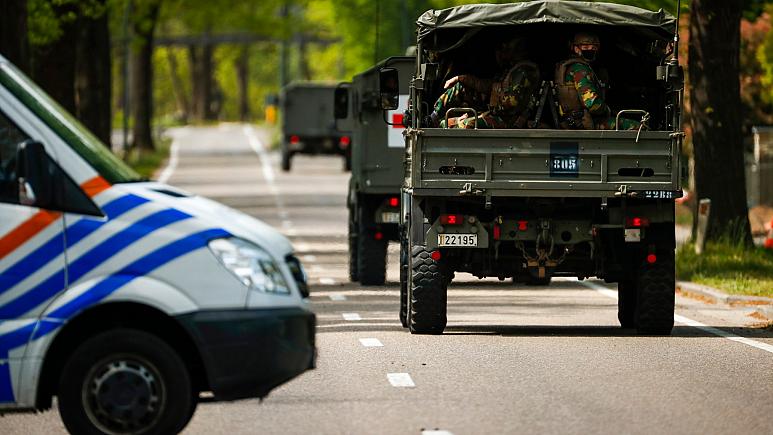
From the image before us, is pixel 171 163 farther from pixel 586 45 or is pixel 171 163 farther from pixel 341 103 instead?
pixel 586 45

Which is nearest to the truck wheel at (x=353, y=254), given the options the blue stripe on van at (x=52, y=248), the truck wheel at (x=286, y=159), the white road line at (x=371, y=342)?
the white road line at (x=371, y=342)

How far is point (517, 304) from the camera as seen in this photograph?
57.3 ft

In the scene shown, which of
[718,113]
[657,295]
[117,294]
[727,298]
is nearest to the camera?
[117,294]

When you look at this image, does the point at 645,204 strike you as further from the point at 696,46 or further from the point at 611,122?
the point at 696,46

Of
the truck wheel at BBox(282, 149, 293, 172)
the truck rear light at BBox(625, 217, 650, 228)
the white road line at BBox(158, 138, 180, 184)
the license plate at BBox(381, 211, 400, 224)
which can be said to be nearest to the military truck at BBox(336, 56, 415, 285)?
the license plate at BBox(381, 211, 400, 224)

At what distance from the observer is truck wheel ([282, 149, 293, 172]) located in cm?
5302

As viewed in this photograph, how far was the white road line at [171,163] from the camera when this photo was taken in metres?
47.5

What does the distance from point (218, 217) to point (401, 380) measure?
331cm

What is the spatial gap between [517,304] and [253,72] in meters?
135

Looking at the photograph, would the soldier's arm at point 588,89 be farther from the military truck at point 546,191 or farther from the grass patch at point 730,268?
the grass patch at point 730,268

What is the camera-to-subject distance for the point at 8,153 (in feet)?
27.0

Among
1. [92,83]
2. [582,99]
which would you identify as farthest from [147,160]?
[582,99]

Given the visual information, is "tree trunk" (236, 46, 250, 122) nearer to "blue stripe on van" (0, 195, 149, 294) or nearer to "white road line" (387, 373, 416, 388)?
"white road line" (387, 373, 416, 388)

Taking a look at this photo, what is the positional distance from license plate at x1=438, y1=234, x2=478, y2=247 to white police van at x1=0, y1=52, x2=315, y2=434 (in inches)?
229
